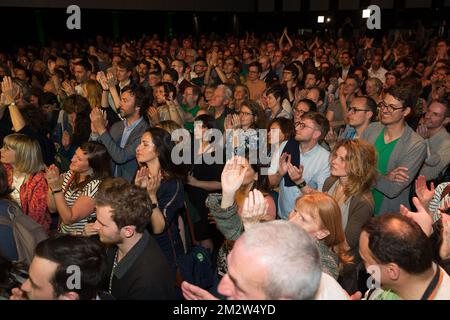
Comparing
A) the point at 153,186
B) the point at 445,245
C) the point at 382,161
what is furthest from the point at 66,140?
the point at 445,245

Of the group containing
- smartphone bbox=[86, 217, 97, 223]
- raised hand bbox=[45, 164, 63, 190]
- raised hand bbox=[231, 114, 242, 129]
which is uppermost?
raised hand bbox=[231, 114, 242, 129]

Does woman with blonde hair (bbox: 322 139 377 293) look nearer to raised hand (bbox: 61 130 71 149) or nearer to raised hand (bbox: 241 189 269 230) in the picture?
raised hand (bbox: 241 189 269 230)

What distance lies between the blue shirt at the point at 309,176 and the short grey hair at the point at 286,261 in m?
1.84

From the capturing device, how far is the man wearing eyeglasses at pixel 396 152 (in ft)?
10.5

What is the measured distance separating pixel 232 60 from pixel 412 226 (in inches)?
232

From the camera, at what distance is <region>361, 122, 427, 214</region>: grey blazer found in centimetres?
321

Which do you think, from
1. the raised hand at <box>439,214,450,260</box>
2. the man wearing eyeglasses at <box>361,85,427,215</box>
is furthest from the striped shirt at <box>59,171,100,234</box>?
the raised hand at <box>439,214,450,260</box>

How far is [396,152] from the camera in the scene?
3.37 meters

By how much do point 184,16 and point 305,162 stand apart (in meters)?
15.7

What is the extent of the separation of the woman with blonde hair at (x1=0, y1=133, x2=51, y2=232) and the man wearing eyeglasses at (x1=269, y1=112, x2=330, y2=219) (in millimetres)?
1544

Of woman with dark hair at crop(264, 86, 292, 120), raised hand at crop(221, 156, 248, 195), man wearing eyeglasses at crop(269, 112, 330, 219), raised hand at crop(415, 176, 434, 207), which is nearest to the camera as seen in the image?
raised hand at crop(221, 156, 248, 195)

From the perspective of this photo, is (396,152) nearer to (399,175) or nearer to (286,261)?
(399,175)

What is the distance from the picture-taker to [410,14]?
16.0 metres
